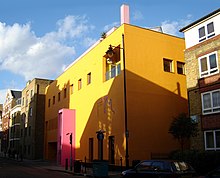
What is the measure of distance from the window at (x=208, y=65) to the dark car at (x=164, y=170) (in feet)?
37.3

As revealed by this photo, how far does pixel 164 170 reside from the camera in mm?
11836

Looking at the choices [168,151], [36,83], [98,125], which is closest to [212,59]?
[168,151]

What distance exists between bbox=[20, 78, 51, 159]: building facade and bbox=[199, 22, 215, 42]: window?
112 feet

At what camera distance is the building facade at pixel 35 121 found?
1954 inches

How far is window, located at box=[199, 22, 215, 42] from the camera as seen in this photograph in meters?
22.4

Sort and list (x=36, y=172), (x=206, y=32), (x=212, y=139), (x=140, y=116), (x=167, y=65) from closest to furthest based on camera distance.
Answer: (x=212, y=139) → (x=206, y=32) → (x=140, y=116) → (x=36, y=172) → (x=167, y=65)

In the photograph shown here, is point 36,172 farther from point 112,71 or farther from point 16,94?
point 16,94

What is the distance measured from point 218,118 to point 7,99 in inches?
2891

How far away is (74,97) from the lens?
36469 millimetres

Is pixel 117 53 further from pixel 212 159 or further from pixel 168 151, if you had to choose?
pixel 212 159

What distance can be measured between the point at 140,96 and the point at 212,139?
684cm

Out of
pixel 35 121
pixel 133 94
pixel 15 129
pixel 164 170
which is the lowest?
pixel 164 170

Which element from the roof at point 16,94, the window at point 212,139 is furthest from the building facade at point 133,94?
the roof at point 16,94

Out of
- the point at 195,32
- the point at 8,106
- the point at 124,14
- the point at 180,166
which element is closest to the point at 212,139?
the point at 195,32
